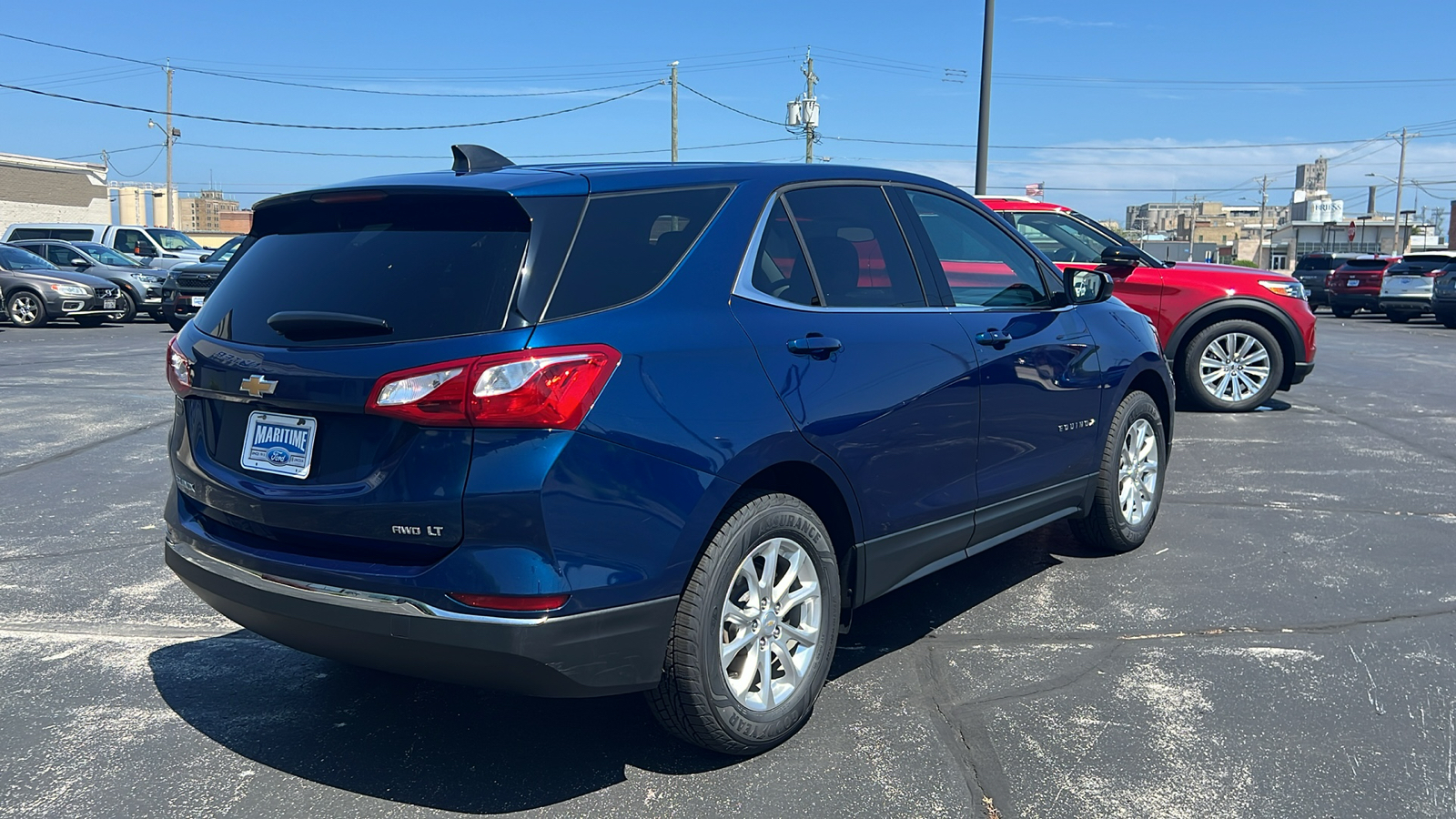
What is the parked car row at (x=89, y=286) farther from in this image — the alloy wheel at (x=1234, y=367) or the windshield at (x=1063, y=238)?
the alloy wheel at (x=1234, y=367)

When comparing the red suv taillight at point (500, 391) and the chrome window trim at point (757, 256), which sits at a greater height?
the chrome window trim at point (757, 256)

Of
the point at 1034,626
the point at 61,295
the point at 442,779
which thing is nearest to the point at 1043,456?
the point at 1034,626

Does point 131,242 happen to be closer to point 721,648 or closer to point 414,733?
point 414,733

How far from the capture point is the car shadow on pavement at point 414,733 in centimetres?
323

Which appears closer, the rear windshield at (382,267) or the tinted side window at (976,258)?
the rear windshield at (382,267)

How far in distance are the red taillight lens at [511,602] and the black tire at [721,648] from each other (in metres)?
0.44

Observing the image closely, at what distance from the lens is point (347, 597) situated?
9.52ft

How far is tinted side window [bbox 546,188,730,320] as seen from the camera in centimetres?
296

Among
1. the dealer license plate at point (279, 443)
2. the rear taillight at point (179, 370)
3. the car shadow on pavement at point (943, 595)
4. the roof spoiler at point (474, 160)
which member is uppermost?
the roof spoiler at point (474, 160)

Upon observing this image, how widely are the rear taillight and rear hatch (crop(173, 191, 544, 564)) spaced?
3 cm

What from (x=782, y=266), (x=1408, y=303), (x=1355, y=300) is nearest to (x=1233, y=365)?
(x=782, y=266)

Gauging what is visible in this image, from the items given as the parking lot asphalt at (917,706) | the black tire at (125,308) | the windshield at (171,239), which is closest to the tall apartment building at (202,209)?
the windshield at (171,239)

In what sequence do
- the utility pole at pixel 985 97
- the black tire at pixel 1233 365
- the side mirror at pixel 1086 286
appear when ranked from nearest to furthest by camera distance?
the side mirror at pixel 1086 286 → the black tire at pixel 1233 365 → the utility pole at pixel 985 97

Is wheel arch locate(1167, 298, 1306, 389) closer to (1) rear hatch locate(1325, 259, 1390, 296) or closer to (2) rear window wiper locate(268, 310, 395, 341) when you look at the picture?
(2) rear window wiper locate(268, 310, 395, 341)
